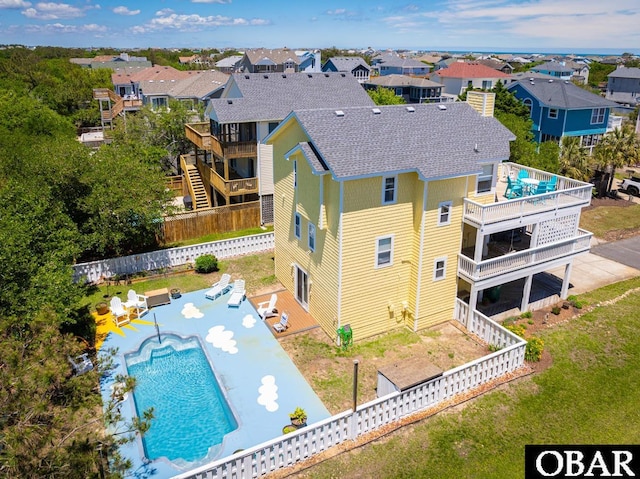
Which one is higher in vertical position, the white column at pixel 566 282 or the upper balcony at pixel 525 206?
the upper balcony at pixel 525 206

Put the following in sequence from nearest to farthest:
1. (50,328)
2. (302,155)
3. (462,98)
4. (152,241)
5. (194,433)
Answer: (50,328) < (194,433) < (302,155) < (152,241) < (462,98)

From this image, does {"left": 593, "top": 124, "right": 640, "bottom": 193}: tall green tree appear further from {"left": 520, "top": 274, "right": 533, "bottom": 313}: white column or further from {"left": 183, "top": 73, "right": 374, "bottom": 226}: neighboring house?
{"left": 520, "top": 274, "right": 533, "bottom": 313}: white column

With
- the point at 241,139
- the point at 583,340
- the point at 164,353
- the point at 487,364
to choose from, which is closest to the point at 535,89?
the point at 241,139

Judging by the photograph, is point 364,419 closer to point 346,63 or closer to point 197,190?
point 197,190

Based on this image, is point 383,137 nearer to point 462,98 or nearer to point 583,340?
point 583,340

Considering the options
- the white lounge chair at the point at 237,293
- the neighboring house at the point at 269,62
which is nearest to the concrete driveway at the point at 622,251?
the white lounge chair at the point at 237,293


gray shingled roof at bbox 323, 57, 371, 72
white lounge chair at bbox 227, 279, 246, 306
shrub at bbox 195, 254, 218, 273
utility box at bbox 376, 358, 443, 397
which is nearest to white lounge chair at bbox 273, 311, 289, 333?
white lounge chair at bbox 227, 279, 246, 306

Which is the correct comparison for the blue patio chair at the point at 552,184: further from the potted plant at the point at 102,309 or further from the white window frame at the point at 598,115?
the white window frame at the point at 598,115
